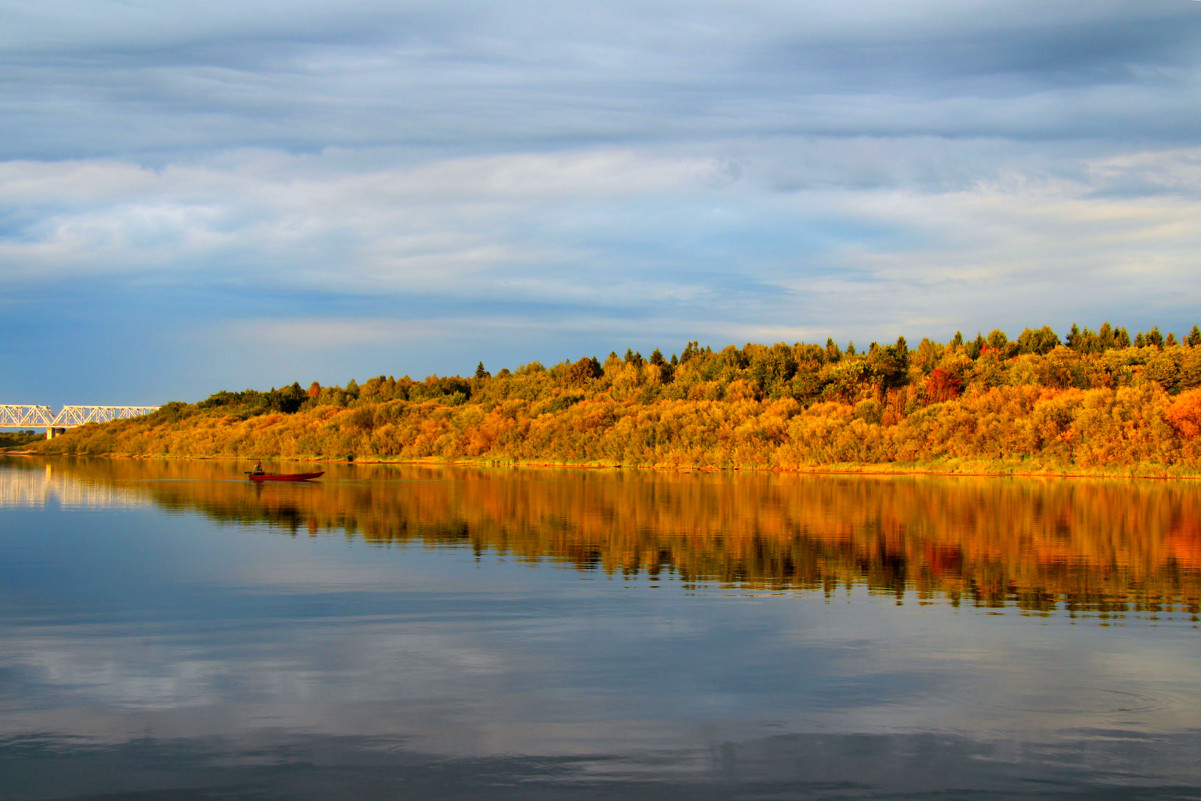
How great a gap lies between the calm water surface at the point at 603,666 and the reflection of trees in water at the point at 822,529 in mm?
216

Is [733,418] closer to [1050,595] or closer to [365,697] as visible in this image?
[1050,595]

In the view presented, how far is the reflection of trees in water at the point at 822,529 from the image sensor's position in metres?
19.2

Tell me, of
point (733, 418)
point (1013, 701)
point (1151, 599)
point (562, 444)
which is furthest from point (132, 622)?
point (562, 444)

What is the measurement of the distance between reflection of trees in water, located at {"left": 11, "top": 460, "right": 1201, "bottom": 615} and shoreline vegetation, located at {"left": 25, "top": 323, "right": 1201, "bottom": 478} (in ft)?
40.1

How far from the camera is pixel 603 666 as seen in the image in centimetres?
1223

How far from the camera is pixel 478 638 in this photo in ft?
45.5

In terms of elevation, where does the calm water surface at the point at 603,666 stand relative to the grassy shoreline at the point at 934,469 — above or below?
below

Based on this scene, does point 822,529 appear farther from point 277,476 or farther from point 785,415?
point 785,415

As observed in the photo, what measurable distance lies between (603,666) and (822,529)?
17.4 meters

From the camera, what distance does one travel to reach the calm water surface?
856 cm

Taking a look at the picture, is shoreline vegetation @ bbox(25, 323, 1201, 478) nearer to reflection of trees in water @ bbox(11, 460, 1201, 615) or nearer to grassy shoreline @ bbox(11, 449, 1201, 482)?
grassy shoreline @ bbox(11, 449, 1201, 482)

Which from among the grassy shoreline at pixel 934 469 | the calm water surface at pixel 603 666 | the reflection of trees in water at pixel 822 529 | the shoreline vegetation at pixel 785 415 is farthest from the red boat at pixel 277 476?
the shoreline vegetation at pixel 785 415

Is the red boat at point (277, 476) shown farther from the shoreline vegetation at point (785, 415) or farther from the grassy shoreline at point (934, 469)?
the shoreline vegetation at point (785, 415)

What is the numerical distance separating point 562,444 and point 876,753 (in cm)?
8183
